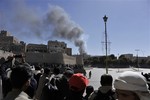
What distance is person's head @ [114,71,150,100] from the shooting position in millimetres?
2268

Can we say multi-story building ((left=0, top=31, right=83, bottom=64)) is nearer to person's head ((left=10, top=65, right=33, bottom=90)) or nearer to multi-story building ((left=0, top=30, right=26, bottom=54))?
multi-story building ((left=0, top=30, right=26, bottom=54))

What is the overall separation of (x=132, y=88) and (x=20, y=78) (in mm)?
1047

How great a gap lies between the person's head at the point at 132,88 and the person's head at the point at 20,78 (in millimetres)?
868

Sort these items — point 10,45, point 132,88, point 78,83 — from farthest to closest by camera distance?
point 10,45 < point 78,83 < point 132,88

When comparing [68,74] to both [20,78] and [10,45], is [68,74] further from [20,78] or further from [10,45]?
[10,45]

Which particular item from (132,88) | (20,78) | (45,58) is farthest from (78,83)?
(45,58)

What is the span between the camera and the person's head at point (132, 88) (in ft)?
7.44

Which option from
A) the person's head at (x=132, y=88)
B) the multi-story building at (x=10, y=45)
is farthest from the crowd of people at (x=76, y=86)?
the multi-story building at (x=10, y=45)

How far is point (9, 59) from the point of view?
6.02 meters

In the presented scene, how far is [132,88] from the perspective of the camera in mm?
2260

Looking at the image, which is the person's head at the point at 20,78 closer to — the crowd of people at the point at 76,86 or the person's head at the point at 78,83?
the crowd of people at the point at 76,86

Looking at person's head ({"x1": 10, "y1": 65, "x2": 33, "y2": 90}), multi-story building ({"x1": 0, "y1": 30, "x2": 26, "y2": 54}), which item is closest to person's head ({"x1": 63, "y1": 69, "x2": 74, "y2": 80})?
person's head ({"x1": 10, "y1": 65, "x2": 33, "y2": 90})

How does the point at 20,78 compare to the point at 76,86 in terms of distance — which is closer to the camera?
the point at 20,78

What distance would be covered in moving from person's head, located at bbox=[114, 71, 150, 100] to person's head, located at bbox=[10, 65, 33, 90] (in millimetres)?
868
